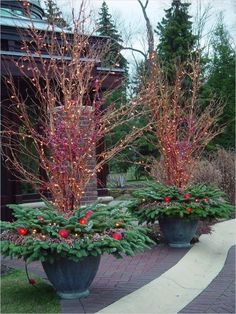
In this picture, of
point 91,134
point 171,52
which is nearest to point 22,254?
point 91,134

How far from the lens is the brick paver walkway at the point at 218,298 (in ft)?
14.1

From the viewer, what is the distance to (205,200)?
712 centimetres

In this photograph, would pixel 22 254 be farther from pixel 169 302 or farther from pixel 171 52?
pixel 171 52

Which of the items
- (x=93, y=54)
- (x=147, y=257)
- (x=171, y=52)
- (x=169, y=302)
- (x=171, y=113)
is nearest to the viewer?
(x=169, y=302)

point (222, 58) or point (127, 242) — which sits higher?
point (222, 58)

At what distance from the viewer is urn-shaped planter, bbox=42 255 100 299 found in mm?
4363

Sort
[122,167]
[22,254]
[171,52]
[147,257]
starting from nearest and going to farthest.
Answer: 1. [22,254]
2. [147,257]
3. [171,52]
4. [122,167]

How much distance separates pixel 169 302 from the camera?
15.1 ft

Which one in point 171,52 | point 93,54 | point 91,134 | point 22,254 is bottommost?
point 22,254

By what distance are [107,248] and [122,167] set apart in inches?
822

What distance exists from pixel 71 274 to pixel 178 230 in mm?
3157

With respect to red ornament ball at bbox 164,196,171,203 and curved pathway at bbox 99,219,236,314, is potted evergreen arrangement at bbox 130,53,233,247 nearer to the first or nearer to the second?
red ornament ball at bbox 164,196,171,203

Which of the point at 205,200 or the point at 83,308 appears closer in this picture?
the point at 83,308

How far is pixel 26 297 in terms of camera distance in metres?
4.63
